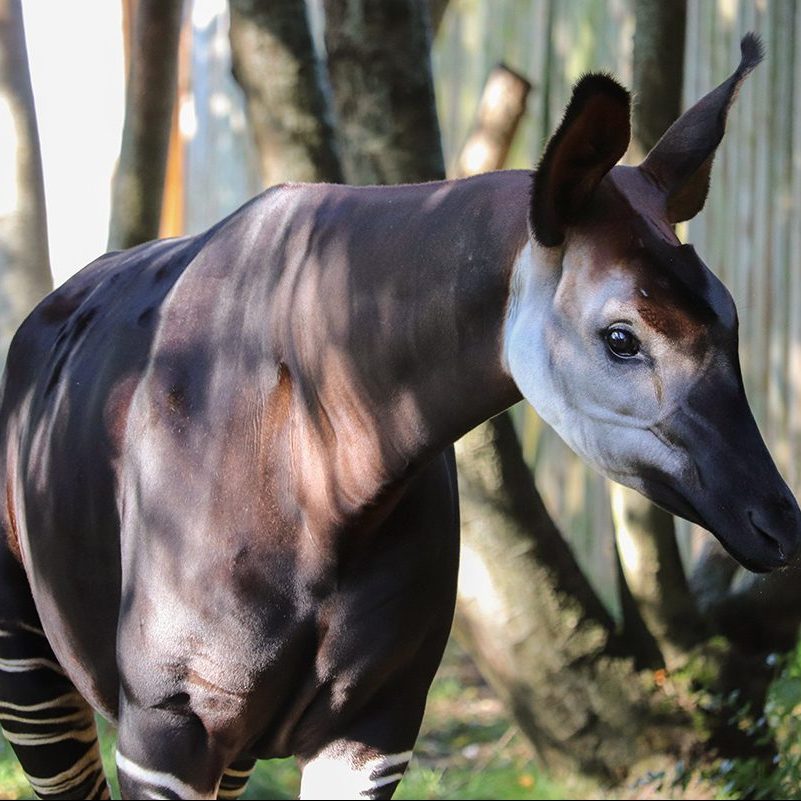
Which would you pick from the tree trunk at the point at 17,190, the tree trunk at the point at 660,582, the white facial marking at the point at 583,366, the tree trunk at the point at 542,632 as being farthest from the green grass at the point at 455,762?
the white facial marking at the point at 583,366

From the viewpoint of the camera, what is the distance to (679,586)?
163 inches

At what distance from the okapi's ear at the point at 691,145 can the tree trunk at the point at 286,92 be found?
1772 millimetres

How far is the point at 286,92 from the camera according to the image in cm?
376

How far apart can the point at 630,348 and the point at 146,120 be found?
2.81 meters

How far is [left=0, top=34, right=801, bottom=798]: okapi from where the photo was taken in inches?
71.9

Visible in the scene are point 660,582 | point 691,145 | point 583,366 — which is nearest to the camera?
point 583,366

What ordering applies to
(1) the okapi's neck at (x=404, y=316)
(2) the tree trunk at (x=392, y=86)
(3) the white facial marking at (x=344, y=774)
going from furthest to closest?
(2) the tree trunk at (x=392, y=86)
(3) the white facial marking at (x=344, y=774)
(1) the okapi's neck at (x=404, y=316)

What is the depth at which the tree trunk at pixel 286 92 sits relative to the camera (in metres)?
3.73

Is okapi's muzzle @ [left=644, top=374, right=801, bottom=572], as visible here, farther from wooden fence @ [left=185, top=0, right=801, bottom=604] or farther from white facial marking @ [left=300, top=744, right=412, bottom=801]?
wooden fence @ [left=185, top=0, right=801, bottom=604]

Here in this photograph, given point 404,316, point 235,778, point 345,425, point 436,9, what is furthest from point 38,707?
point 436,9

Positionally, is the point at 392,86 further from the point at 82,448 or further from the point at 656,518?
the point at 82,448

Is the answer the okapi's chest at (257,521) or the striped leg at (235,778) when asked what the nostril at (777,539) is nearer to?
the okapi's chest at (257,521)

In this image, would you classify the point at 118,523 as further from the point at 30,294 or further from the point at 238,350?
the point at 30,294

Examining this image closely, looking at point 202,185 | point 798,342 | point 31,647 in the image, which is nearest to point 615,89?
point 31,647
